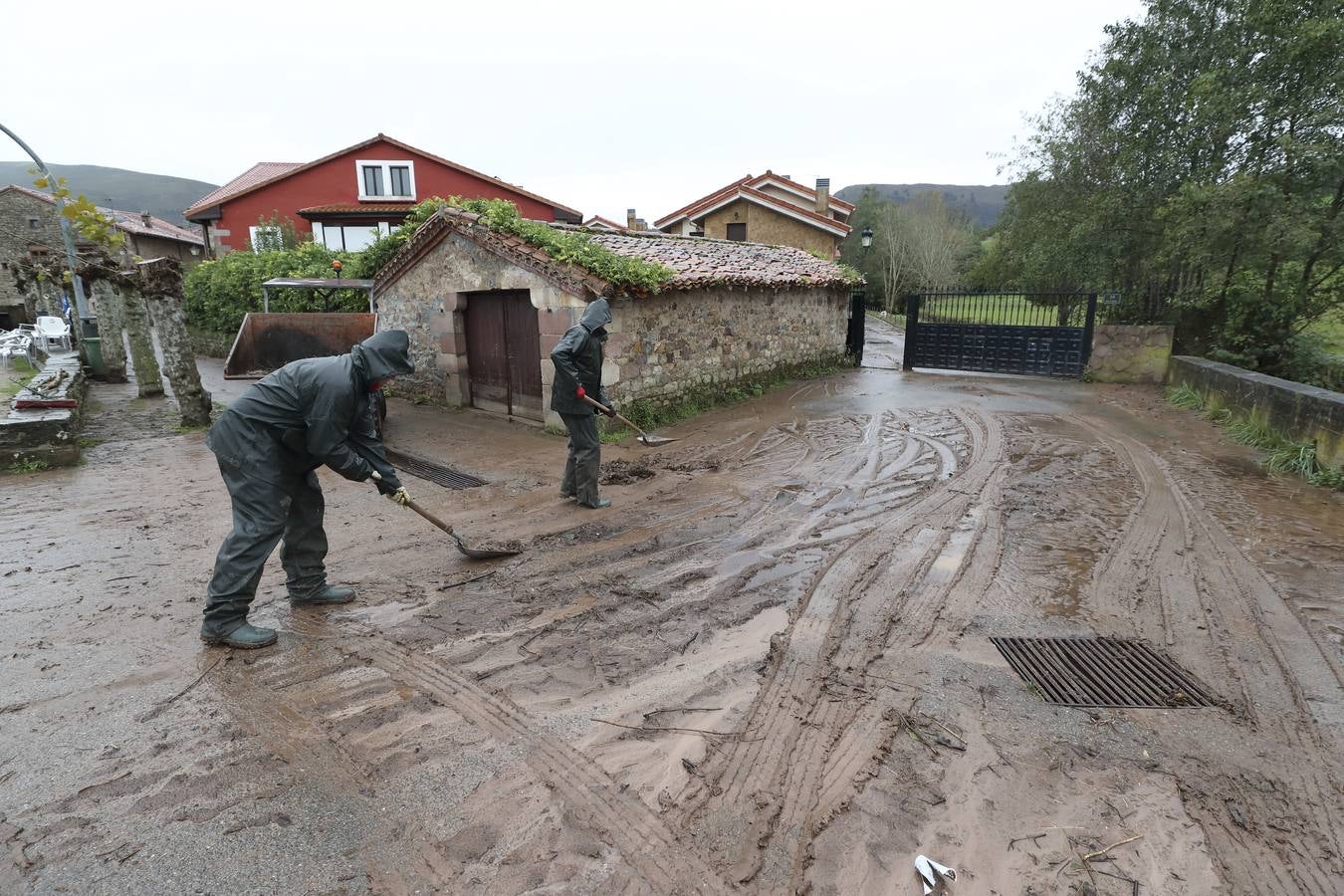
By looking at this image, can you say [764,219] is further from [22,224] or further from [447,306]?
[22,224]

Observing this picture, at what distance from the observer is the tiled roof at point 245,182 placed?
81.1 ft

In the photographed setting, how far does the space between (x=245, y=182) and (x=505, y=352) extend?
26.1 metres

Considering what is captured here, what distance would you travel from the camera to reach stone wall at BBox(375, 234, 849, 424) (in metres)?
9.01

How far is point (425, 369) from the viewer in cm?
1139

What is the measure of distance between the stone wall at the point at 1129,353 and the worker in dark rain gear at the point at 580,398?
1148 cm

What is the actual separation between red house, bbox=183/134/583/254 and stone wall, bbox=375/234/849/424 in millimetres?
14884

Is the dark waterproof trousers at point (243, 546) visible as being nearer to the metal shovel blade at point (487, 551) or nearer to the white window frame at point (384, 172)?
the metal shovel blade at point (487, 551)

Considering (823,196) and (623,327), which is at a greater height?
(823,196)

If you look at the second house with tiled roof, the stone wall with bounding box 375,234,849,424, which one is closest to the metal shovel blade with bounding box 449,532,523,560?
the stone wall with bounding box 375,234,849,424

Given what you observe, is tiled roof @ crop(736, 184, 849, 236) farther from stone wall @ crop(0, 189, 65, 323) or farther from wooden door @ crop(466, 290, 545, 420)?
stone wall @ crop(0, 189, 65, 323)

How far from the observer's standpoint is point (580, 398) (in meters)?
6.06

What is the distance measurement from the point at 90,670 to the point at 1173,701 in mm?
5500

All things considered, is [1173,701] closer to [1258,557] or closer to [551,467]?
[1258,557]

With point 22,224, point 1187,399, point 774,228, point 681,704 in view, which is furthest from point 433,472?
point 22,224
